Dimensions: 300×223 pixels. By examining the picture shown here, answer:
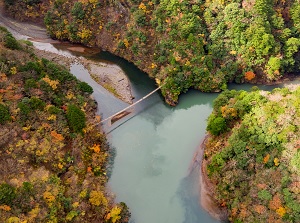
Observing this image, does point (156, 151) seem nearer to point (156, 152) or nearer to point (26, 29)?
point (156, 152)

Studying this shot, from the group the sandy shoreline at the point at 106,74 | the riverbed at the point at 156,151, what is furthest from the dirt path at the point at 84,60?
the riverbed at the point at 156,151

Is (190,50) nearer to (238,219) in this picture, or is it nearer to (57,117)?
(57,117)

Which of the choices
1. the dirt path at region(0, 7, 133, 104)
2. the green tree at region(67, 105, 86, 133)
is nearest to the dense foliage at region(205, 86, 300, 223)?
the green tree at region(67, 105, 86, 133)

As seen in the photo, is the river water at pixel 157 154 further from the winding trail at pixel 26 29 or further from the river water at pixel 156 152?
the winding trail at pixel 26 29

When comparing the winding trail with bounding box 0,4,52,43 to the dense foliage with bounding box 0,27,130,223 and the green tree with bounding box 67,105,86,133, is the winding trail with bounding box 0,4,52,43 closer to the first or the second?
the dense foliage with bounding box 0,27,130,223

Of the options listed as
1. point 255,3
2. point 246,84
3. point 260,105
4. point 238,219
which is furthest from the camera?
point 246,84

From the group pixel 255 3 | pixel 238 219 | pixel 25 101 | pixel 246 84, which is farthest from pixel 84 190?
pixel 255 3
